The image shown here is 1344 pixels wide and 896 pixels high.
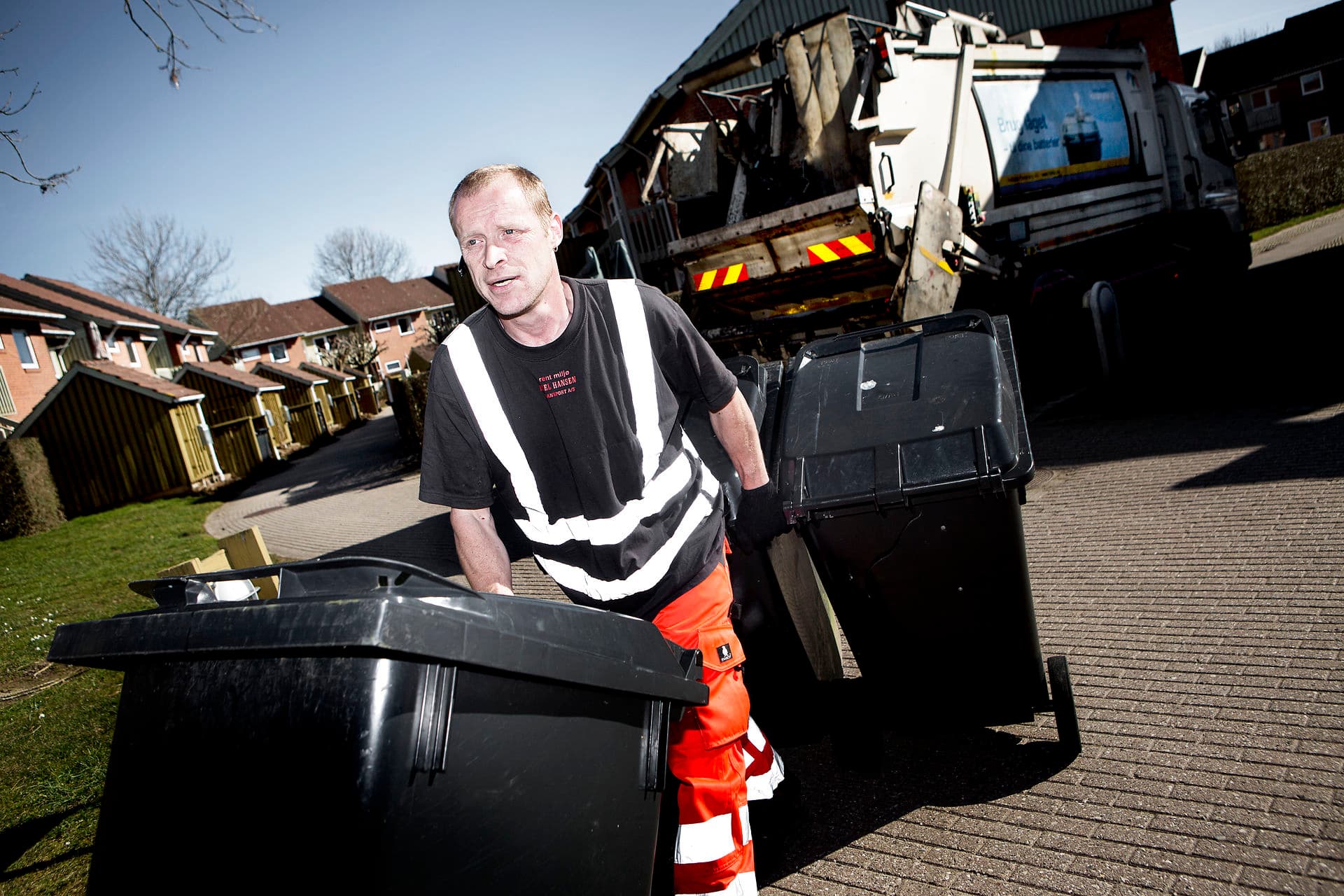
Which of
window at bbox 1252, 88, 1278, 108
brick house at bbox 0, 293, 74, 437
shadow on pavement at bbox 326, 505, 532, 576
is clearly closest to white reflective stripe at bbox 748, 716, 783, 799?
shadow on pavement at bbox 326, 505, 532, 576

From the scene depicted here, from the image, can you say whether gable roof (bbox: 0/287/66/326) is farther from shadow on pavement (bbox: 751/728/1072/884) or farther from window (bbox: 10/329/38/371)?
shadow on pavement (bbox: 751/728/1072/884)

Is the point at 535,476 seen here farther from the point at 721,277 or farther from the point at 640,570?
the point at 721,277

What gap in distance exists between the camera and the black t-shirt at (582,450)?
1.85 m

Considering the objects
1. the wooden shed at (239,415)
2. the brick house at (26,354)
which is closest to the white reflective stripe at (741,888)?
the wooden shed at (239,415)

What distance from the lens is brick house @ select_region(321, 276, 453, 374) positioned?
184 ft

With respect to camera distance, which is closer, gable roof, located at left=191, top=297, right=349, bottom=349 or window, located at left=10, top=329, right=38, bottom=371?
window, located at left=10, top=329, right=38, bottom=371

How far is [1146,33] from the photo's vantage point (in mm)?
17453

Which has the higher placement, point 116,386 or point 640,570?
point 116,386

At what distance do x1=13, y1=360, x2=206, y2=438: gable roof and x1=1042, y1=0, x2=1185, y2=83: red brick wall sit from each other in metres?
20.8

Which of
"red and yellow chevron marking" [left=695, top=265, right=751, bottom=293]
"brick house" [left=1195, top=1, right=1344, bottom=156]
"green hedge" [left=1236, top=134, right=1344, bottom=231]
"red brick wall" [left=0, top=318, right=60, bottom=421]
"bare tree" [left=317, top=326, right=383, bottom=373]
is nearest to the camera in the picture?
"red and yellow chevron marking" [left=695, top=265, right=751, bottom=293]

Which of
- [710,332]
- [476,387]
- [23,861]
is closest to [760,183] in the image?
[710,332]

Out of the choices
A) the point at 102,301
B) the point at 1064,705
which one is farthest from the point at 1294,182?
the point at 102,301

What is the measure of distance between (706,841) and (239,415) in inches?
1033

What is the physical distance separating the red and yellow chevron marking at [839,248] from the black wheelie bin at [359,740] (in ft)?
17.0
